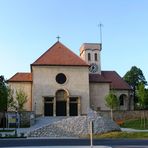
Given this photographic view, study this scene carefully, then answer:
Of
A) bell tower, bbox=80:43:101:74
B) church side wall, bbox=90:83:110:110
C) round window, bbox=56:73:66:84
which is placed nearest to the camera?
round window, bbox=56:73:66:84

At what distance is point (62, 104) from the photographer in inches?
2371

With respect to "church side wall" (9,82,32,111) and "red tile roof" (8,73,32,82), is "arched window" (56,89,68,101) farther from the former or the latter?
"red tile roof" (8,73,32,82)

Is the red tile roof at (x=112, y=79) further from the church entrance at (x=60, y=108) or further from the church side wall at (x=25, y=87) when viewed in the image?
the church side wall at (x=25, y=87)

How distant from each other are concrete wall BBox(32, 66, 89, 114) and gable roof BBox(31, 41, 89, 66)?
671 mm

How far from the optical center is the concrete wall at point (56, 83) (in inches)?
2325

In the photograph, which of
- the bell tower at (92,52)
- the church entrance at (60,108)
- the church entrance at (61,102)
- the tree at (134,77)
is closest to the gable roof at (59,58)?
the church entrance at (61,102)

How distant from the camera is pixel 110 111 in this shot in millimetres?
56219

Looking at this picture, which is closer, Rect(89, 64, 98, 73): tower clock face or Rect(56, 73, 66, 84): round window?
Rect(56, 73, 66, 84): round window

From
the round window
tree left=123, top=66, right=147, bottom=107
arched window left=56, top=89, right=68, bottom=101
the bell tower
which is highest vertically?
the bell tower

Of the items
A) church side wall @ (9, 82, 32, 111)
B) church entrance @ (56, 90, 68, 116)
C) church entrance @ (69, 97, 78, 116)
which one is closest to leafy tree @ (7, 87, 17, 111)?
church side wall @ (9, 82, 32, 111)

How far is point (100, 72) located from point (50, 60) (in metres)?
16.2

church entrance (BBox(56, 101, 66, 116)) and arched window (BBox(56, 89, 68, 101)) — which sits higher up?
arched window (BBox(56, 89, 68, 101))

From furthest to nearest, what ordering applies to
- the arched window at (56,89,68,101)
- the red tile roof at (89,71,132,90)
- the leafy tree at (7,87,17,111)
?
the red tile roof at (89,71,132,90) < the arched window at (56,89,68,101) < the leafy tree at (7,87,17,111)

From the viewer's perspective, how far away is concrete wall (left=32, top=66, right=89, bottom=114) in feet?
194
